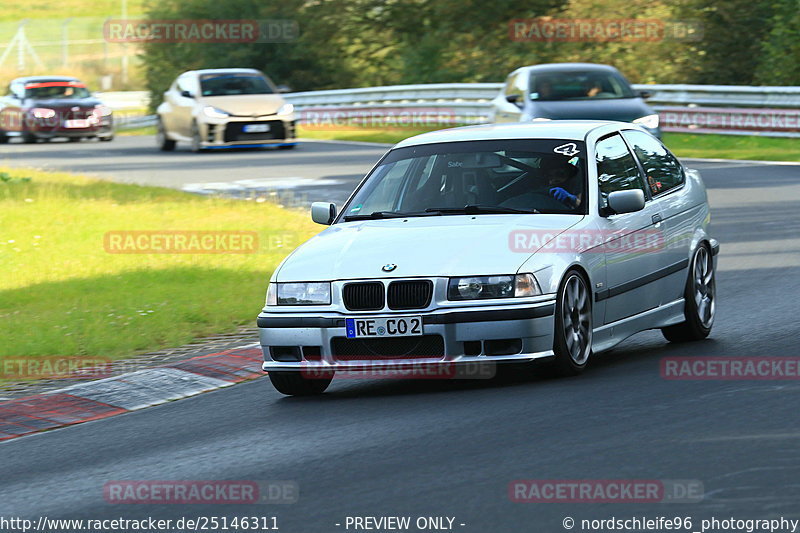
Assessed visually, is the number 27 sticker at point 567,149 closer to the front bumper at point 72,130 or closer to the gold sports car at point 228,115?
the gold sports car at point 228,115

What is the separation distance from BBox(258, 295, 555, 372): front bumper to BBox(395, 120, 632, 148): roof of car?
168cm

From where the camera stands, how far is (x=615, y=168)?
9867 millimetres

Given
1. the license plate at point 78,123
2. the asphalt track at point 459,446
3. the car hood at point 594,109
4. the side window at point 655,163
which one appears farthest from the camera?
the license plate at point 78,123

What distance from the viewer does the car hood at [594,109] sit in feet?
70.7

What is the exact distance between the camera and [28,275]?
14688 millimetres

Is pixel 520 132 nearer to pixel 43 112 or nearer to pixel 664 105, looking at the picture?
pixel 664 105

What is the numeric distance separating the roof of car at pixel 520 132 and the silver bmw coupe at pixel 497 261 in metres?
0.02

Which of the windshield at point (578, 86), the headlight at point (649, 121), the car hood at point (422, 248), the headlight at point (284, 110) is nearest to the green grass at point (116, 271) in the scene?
the car hood at point (422, 248)

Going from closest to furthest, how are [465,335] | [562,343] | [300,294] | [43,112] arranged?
[465,335], [562,343], [300,294], [43,112]

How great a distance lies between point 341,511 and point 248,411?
268 cm

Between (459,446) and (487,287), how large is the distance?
1.45 metres

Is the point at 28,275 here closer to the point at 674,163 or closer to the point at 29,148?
the point at 674,163

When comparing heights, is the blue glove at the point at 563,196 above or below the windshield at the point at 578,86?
above

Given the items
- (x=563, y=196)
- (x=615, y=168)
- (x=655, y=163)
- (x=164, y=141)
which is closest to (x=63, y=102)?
(x=164, y=141)
